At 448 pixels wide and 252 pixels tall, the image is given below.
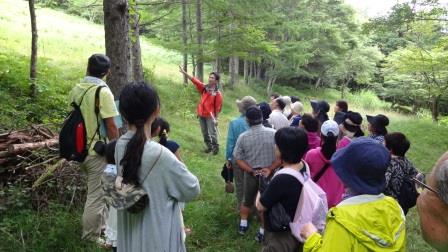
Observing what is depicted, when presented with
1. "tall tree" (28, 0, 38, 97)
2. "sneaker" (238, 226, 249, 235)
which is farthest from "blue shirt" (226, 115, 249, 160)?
"tall tree" (28, 0, 38, 97)

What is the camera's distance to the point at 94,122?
4.36 metres

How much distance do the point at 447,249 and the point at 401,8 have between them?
1572 cm

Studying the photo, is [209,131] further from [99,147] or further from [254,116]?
[99,147]

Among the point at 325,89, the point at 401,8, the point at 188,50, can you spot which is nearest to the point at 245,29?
the point at 188,50

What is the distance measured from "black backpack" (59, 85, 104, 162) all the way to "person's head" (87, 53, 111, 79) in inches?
7.3

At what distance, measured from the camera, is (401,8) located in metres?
15.3

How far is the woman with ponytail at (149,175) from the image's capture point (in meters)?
2.59

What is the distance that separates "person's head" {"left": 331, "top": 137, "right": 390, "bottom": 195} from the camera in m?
2.41

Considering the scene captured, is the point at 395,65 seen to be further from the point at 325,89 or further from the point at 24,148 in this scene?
the point at 24,148

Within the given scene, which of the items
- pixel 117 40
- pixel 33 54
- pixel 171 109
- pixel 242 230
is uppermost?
pixel 117 40

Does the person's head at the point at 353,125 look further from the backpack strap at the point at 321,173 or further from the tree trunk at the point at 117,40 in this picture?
the tree trunk at the point at 117,40

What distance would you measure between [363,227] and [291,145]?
1254 millimetres

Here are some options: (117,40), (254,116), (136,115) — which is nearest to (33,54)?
(117,40)

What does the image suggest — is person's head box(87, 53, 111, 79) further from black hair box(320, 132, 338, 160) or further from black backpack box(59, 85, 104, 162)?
black hair box(320, 132, 338, 160)
